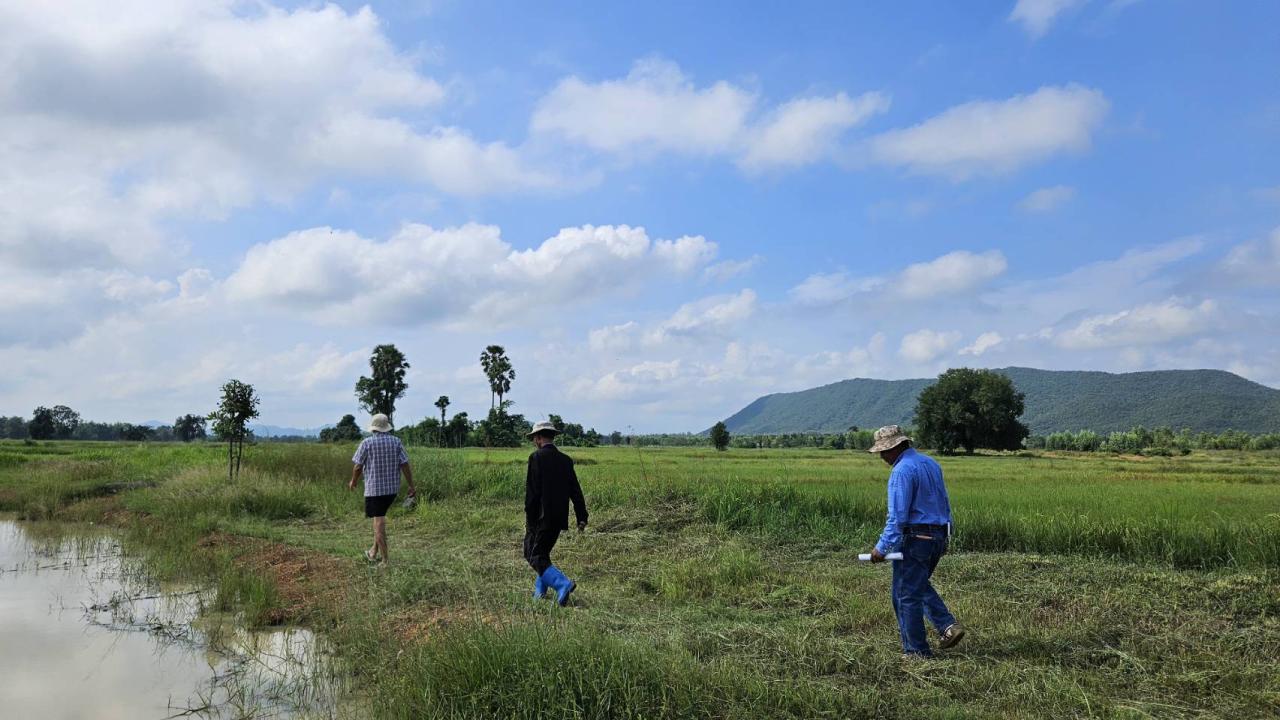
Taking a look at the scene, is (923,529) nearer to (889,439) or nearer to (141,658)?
(889,439)

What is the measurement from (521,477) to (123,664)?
35.6 feet

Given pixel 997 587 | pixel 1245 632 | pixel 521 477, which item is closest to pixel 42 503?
pixel 521 477

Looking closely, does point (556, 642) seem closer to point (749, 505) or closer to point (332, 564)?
point (332, 564)

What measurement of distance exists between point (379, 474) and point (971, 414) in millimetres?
68848

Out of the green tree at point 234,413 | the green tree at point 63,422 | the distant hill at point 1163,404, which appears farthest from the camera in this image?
the distant hill at point 1163,404

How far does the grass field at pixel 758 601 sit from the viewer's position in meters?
4.44

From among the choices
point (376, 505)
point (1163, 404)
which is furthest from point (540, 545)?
point (1163, 404)

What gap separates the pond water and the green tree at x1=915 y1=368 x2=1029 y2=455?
69747mm

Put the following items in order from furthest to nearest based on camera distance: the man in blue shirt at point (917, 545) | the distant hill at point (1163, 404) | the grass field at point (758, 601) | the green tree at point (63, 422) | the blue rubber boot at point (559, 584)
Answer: the distant hill at point (1163, 404), the green tree at point (63, 422), the blue rubber boot at point (559, 584), the man in blue shirt at point (917, 545), the grass field at point (758, 601)

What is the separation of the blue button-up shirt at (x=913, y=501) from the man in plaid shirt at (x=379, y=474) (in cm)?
564

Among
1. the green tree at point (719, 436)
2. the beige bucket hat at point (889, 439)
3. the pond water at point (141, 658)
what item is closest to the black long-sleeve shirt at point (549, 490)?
the pond water at point (141, 658)

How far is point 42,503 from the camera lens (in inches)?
690

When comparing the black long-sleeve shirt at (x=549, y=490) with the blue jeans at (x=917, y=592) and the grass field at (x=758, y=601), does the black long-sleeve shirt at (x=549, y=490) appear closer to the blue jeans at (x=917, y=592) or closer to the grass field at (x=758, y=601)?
the grass field at (x=758, y=601)

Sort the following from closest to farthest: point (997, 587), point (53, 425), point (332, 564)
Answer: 1. point (997, 587)
2. point (332, 564)
3. point (53, 425)
